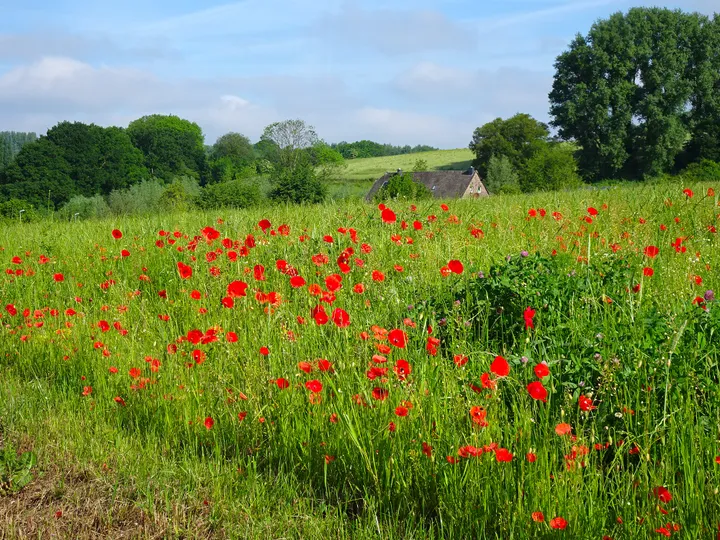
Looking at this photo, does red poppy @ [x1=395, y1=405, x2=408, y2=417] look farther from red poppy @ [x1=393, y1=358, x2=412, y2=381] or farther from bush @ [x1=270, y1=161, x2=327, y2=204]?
bush @ [x1=270, y1=161, x2=327, y2=204]

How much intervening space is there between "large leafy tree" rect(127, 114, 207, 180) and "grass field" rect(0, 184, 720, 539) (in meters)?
80.6

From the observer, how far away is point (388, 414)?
267 cm

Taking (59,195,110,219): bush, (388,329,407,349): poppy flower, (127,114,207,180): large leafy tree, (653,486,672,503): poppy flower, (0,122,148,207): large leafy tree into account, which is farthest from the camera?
(127,114,207,180): large leafy tree

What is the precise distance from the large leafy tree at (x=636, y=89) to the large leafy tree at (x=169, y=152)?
5394cm

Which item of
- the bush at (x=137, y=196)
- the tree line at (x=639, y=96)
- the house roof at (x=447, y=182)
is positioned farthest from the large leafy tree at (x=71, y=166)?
the tree line at (x=639, y=96)

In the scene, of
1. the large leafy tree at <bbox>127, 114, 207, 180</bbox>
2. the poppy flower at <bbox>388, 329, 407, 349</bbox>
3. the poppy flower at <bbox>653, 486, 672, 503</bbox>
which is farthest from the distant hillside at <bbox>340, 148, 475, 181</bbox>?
the poppy flower at <bbox>653, 486, 672, 503</bbox>

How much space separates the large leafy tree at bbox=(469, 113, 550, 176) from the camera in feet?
204

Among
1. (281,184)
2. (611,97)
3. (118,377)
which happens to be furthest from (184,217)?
→ (611,97)

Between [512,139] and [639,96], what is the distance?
68.0ft

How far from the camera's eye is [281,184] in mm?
31016


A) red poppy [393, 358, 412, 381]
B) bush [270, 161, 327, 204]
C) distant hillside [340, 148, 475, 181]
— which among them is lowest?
red poppy [393, 358, 412, 381]

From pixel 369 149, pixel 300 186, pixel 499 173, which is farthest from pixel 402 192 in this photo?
pixel 369 149

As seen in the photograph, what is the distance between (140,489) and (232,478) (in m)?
0.37

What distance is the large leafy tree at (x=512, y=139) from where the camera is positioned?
62.2 metres
